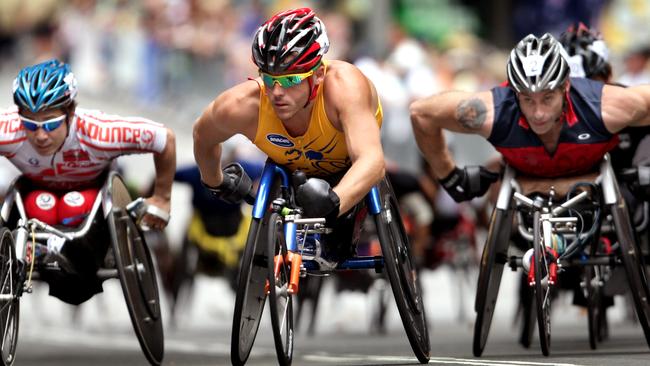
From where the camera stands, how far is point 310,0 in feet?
76.5

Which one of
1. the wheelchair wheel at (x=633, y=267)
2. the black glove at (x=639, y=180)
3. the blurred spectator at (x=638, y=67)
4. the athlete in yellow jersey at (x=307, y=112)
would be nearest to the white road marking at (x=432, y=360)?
the wheelchair wheel at (x=633, y=267)

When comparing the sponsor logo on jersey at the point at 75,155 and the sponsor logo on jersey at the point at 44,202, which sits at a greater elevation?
the sponsor logo on jersey at the point at 75,155

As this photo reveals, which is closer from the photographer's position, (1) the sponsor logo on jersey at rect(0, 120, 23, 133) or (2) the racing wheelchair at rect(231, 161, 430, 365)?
(2) the racing wheelchair at rect(231, 161, 430, 365)

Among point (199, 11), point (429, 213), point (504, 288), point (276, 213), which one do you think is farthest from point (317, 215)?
point (199, 11)

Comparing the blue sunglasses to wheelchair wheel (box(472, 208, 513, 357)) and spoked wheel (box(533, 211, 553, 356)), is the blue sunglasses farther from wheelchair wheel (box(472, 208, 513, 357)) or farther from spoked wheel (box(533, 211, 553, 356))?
spoked wheel (box(533, 211, 553, 356))

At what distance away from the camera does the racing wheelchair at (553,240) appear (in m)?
10.4

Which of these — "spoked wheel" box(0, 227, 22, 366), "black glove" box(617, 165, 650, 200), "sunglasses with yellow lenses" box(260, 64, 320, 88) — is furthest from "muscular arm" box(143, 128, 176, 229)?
"black glove" box(617, 165, 650, 200)

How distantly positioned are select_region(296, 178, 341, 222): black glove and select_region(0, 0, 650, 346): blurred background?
1112 centimetres

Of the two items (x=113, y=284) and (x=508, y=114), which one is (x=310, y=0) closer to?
(x=113, y=284)

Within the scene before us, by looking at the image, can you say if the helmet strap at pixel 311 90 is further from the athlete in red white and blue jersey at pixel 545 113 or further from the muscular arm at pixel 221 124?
the athlete in red white and blue jersey at pixel 545 113

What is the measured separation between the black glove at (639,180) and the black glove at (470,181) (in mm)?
843

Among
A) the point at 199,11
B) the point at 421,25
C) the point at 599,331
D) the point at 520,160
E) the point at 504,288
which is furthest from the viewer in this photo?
the point at 421,25

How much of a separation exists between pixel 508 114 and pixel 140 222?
2.40 metres

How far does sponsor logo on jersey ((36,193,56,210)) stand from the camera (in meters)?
11.2
